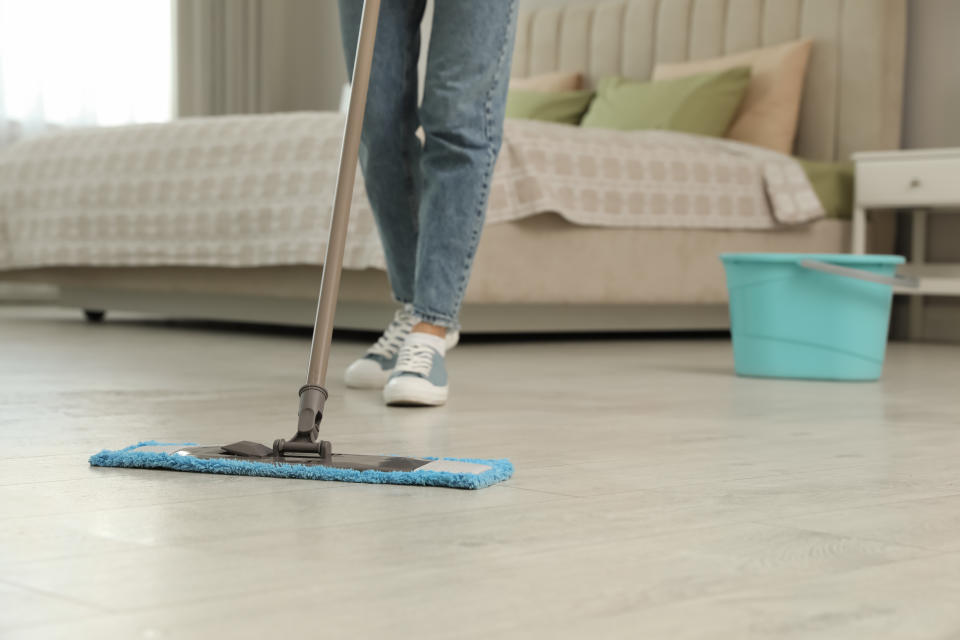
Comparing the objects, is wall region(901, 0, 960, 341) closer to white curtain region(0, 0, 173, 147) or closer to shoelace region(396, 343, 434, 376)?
shoelace region(396, 343, 434, 376)

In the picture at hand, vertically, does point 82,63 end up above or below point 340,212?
above

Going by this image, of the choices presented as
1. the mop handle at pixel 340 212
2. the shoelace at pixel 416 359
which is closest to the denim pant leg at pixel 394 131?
the shoelace at pixel 416 359

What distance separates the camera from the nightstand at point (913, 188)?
3484mm

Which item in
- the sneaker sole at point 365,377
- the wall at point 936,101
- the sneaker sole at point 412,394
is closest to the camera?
the sneaker sole at point 412,394

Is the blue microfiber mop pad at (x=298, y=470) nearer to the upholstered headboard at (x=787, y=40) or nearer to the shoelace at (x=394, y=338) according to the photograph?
the shoelace at (x=394, y=338)

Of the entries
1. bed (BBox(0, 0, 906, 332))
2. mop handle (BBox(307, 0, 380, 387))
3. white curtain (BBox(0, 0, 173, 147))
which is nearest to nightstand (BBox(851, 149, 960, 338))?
bed (BBox(0, 0, 906, 332))

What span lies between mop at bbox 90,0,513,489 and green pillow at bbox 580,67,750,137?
9.48 feet

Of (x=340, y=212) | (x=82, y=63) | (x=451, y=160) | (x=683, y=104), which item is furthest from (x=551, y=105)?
(x=340, y=212)

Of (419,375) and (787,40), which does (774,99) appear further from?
(419,375)

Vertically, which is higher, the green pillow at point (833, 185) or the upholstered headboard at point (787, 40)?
the upholstered headboard at point (787, 40)

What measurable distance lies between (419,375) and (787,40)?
2919 mm

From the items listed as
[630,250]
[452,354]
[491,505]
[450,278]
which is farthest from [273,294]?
[491,505]

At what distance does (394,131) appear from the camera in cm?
192

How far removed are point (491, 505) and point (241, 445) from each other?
0.29 meters
